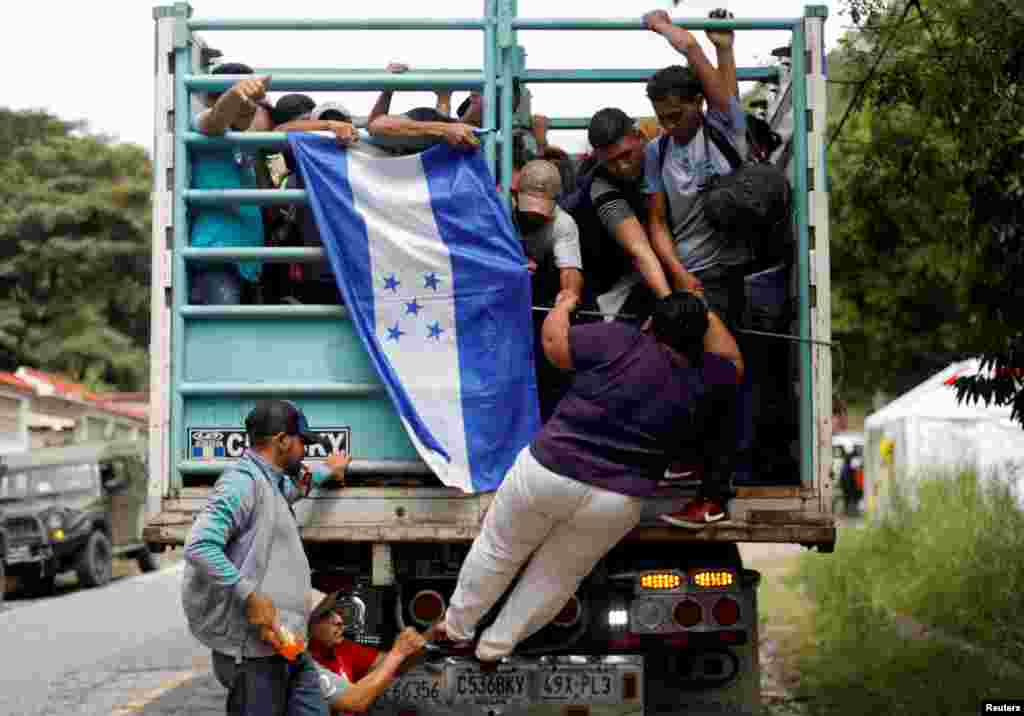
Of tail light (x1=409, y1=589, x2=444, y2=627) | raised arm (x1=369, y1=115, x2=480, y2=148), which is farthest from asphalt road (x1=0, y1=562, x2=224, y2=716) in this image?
raised arm (x1=369, y1=115, x2=480, y2=148)

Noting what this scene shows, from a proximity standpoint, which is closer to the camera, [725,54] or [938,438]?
[725,54]

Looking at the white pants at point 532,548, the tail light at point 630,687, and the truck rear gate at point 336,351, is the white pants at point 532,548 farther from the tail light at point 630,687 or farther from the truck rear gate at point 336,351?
Result: the tail light at point 630,687

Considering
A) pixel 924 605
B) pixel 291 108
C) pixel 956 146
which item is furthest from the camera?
pixel 924 605

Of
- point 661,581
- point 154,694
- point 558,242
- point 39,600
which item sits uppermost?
point 558,242

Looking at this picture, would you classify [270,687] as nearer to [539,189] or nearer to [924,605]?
[539,189]

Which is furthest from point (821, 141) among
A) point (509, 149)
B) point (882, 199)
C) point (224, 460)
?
point (882, 199)

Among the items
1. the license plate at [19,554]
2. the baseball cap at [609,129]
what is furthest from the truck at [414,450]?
the license plate at [19,554]

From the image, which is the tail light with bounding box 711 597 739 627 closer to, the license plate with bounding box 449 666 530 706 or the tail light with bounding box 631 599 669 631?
the tail light with bounding box 631 599 669 631

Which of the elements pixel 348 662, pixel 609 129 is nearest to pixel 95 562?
pixel 348 662

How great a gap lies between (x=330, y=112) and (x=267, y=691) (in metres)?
2.91

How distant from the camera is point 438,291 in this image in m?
6.63

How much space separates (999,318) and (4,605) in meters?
13.5

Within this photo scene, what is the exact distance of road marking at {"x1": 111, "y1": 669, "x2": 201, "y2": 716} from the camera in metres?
9.59

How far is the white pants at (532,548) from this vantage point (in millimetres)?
5930
